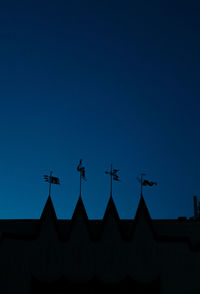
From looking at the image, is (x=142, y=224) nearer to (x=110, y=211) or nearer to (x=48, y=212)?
(x=110, y=211)

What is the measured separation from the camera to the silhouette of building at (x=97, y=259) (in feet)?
92.9

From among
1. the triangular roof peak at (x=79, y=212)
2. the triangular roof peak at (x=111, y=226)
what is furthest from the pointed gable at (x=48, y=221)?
the triangular roof peak at (x=111, y=226)

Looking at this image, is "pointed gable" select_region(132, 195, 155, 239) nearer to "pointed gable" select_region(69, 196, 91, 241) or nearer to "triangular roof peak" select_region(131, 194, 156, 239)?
"triangular roof peak" select_region(131, 194, 156, 239)

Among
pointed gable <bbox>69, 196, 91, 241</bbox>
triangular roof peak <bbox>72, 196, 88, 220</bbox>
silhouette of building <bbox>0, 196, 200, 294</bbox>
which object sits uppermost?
triangular roof peak <bbox>72, 196, 88, 220</bbox>

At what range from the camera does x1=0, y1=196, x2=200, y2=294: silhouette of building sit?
28328mm

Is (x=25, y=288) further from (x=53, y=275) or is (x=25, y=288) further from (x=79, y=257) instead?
(x=79, y=257)

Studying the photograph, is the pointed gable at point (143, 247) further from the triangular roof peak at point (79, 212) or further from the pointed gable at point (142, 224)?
the triangular roof peak at point (79, 212)

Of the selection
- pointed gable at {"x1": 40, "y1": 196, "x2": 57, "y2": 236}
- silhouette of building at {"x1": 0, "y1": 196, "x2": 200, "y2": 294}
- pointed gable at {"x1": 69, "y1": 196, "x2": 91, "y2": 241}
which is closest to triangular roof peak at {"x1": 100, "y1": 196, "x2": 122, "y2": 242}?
silhouette of building at {"x1": 0, "y1": 196, "x2": 200, "y2": 294}

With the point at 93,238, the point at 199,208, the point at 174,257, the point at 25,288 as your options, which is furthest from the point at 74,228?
the point at 199,208

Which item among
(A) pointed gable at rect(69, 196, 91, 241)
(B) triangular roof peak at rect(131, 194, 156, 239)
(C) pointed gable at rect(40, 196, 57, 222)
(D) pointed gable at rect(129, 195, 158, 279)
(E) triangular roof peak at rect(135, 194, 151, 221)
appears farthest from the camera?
(E) triangular roof peak at rect(135, 194, 151, 221)

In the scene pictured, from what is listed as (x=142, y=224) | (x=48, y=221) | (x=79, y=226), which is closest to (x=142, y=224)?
(x=142, y=224)

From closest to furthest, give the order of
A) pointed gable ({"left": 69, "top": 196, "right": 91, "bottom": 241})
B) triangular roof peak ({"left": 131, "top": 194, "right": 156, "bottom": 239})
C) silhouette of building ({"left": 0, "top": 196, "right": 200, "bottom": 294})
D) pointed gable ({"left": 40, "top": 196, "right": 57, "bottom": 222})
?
silhouette of building ({"left": 0, "top": 196, "right": 200, "bottom": 294})
pointed gable ({"left": 69, "top": 196, "right": 91, "bottom": 241})
triangular roof peak ({"left": 131, "top": 194, "right": 156, "bottom": 239})
pointed gable ({"left": 40, "top": 196, "right": 57, "bottom": 222})

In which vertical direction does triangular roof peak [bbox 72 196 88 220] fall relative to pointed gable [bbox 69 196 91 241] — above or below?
above

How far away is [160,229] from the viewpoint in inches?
1228
